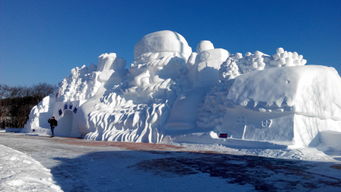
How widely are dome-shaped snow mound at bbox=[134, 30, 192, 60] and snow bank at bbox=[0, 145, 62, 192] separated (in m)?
15.2

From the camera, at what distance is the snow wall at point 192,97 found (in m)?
12.4

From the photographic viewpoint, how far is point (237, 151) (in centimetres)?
1179

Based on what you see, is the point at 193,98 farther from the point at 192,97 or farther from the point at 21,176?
→ the point at 21,176

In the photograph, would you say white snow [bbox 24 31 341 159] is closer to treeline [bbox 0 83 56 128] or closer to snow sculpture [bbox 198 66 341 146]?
snow sculpture [bbox 198 66 341 146]

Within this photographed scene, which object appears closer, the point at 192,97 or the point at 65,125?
the point at 192,97

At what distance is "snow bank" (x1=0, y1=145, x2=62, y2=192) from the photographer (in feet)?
14.8

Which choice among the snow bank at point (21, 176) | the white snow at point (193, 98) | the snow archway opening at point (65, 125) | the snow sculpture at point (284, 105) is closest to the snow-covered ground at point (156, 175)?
the snow bank at point (21, 176)

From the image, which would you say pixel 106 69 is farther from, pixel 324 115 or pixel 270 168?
pixel 270 168

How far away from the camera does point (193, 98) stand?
54.9 ft

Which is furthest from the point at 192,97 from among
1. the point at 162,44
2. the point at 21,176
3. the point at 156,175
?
the point at 21,176

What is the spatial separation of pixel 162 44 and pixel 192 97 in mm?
5761

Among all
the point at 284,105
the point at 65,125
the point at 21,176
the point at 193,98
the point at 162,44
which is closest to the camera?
the point at 21,176

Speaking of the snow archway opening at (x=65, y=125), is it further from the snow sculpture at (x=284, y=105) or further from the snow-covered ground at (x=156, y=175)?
the snow-covered ground at (x=156, y=175)

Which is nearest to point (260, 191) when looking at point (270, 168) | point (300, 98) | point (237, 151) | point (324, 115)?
point (270, 168)
